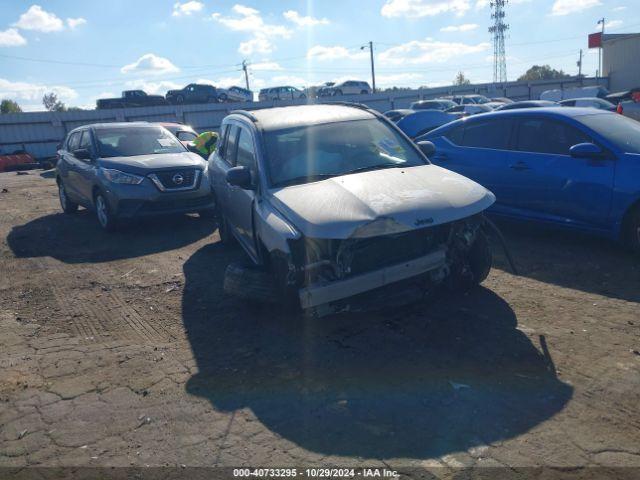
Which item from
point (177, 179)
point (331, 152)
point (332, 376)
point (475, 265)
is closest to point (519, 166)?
point (475, 265)

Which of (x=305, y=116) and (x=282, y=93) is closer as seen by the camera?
(x=305, y=116)

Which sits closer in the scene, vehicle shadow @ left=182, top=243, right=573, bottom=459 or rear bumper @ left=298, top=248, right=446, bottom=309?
vehicle shadow @ left=182, top=243, right=573, bottom=459

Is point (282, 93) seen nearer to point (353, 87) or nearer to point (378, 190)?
point (353, 87)

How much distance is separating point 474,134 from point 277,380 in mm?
5054

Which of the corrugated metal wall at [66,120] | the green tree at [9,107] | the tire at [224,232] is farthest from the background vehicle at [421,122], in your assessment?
→ the green tree at [9,107]

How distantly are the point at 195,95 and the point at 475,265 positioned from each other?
3479cm

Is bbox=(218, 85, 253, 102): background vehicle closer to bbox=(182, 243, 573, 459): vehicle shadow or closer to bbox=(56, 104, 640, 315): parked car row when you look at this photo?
bbox=(56, 104, 640, 315): parked car row

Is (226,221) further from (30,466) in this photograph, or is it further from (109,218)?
(30,466)

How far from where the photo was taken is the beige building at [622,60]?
4488 cm

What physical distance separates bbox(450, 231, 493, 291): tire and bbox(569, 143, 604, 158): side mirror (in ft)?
6.26

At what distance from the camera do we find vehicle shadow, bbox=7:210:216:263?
755cm

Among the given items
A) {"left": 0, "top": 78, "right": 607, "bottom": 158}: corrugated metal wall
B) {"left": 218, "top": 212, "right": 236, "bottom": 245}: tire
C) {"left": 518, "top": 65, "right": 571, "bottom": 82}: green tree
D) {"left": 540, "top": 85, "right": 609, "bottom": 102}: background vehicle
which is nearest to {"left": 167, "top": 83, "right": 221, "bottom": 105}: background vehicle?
{"left": 0, "top": 78, "right": 607, "bottom": 158}: corrugated metal wall

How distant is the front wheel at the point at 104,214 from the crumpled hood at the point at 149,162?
583 millimetres

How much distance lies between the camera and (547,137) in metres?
6.32
